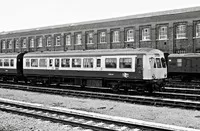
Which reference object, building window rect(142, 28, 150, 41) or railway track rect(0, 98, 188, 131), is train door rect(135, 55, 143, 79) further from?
building window rect(142, 28, 150, 41)

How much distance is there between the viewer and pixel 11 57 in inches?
964

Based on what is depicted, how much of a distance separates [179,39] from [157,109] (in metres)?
20.2

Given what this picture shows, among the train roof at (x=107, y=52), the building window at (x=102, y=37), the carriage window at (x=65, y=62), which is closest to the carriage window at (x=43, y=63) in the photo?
the train roof at (x=107, y=52)

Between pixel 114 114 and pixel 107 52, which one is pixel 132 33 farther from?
pixel 114 114

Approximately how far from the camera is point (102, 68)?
1736 centimetres

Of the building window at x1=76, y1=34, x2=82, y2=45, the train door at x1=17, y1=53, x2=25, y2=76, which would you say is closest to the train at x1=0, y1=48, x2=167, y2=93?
the train door at x1=17, y1=53, x2=25, y2=76

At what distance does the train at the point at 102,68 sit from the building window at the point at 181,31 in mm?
14320

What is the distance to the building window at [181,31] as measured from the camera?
30062 mm

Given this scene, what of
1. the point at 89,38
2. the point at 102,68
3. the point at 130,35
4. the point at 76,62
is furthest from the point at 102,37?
the point at 102,68

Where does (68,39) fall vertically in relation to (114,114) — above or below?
above

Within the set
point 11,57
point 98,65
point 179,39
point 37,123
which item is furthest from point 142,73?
point 179,39

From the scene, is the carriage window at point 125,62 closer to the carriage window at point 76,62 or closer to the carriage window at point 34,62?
the carriage window at point 76,62

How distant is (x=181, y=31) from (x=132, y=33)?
6890 millimetres

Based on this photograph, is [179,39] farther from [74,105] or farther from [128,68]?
[74,105]
